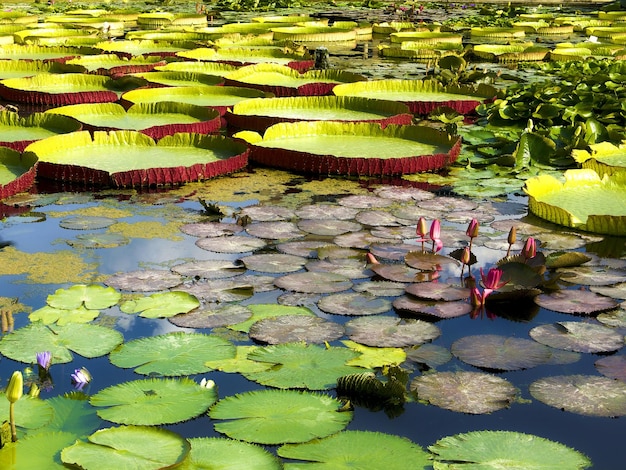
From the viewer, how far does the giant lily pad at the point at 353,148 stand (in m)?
5.65

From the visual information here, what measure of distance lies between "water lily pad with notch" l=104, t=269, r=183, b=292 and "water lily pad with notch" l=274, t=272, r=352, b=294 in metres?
0.43

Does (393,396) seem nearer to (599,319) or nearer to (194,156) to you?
(599,319)

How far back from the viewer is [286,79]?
9273 mm

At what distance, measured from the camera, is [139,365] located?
2961mm

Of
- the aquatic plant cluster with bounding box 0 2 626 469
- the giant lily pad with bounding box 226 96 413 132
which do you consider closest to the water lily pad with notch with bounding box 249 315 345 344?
the aquatic plant cluster with bounding box 0 2 626 469

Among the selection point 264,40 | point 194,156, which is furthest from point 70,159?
point 264,40

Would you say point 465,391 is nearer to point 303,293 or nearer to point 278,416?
point 278,416

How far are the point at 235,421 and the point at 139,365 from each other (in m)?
0.51

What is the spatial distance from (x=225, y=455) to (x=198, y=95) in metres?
6.12

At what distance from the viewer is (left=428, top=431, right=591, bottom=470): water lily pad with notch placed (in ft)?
7.82

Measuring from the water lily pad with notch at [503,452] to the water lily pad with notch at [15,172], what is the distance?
10.8 ft

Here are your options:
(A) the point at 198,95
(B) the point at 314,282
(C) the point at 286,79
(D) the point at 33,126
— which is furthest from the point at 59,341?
(C) the point at 286,79

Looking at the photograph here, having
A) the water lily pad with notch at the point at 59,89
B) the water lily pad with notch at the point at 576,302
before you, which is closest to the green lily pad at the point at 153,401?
the water lily pad with notch at the point at 576,302

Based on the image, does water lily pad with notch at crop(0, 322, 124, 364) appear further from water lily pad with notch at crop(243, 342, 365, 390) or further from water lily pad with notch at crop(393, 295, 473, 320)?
water lily pad with notch at crop(393, 295, 473, 320)
